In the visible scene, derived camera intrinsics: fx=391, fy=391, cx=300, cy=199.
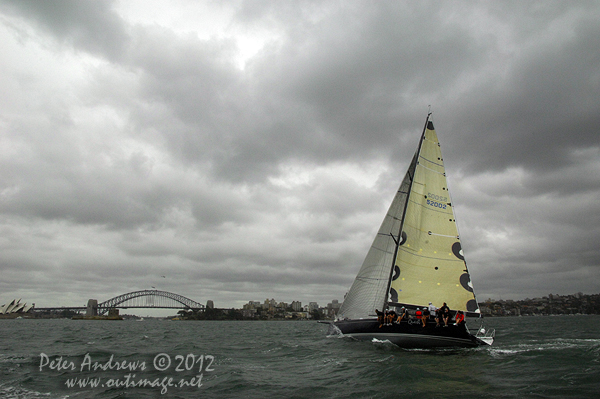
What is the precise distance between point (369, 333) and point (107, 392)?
12.3 meters

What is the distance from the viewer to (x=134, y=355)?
17.6m

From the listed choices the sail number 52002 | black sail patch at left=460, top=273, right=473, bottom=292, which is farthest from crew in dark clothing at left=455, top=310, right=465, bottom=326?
the sail number 52002

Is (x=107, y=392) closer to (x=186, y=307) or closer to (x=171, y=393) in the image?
(x=171, y=393)

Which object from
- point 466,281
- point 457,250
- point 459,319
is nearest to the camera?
point 459,319

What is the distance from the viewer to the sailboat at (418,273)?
18172 millimetres

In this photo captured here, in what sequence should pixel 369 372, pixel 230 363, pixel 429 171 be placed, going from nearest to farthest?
1. pixel 369 372
2. pixel 230 363
3. pixel 429 171

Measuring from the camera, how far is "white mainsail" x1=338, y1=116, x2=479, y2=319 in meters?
20.3

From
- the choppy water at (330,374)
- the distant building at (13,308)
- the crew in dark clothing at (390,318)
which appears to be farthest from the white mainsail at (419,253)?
the distant building at (13,308)

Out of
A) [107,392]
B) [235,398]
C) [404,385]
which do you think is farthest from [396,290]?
[107,392]

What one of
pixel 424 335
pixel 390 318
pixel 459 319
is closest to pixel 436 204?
pixel 459 319

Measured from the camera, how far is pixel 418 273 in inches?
807

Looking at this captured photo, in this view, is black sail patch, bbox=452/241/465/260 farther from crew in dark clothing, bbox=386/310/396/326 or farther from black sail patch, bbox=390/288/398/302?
crew in dark clothing, bbox=386/310/396/326

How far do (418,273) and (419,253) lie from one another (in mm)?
1050

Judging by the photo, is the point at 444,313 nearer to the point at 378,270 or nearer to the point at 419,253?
the point at 419,253
